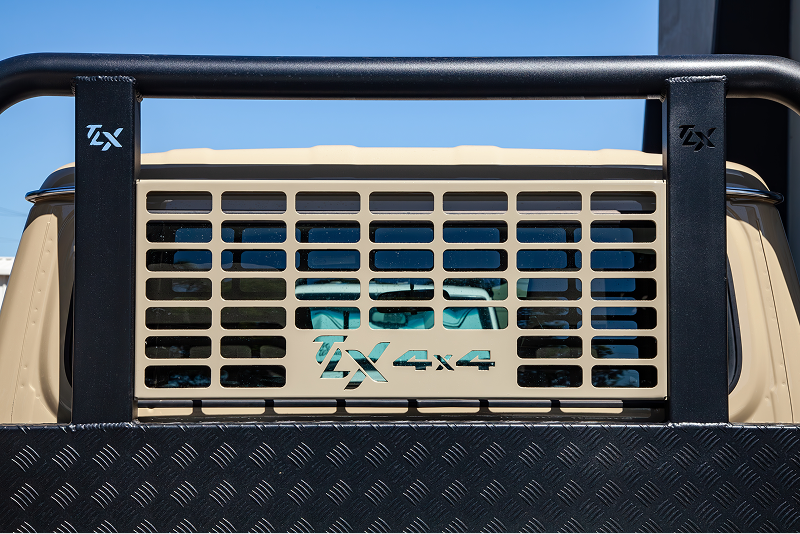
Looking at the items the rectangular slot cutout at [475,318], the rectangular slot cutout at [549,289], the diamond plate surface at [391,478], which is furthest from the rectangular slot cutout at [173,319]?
the rectangular slot cutout at [549,289]

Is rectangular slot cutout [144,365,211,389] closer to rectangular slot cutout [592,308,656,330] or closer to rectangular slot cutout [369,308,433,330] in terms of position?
rectangular slot cutout [369,308,433,330]

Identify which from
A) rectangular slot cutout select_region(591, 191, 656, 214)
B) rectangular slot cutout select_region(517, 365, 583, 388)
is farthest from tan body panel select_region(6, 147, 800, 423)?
rectangular slot cutout select_region(517, 365, 583, 388)

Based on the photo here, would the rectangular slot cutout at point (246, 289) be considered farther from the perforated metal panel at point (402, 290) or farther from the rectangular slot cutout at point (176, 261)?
the rectangular slot cutout at point (176, 261)

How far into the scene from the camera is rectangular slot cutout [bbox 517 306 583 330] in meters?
1.69

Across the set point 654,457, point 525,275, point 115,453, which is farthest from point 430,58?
point 115,453

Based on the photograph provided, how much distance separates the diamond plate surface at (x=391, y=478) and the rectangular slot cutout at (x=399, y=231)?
0.59 metres

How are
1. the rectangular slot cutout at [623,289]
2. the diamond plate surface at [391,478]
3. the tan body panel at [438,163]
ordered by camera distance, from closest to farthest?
the diamond plate surface at [391,478] < the rectangular slot cutout at [623,289] < the tan body panel at [438,163]

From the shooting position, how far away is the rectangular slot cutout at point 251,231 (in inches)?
69.4

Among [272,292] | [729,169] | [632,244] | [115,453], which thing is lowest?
[115,453]

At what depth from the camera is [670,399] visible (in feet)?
5.08

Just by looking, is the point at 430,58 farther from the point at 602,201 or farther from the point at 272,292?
the point at 272,292

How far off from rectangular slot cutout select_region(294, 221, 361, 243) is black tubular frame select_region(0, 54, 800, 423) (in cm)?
38

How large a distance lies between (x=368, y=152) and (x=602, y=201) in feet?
2.63

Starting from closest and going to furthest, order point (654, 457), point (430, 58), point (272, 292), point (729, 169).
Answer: point (654, 457) < point (430, 58) < point (272, 292) < point (729, 169)
